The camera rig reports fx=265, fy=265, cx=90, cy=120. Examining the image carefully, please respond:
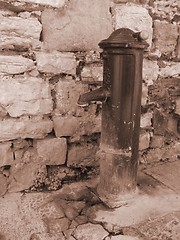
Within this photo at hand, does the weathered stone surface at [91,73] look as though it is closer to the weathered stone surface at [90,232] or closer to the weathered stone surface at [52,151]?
the weathered stone surface at [52,151]

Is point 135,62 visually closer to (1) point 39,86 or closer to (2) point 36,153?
(1) point 39,86

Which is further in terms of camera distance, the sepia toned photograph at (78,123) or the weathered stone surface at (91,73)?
the weathered stone surface at (91,73)

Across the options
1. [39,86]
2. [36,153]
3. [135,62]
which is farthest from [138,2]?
[36,153]

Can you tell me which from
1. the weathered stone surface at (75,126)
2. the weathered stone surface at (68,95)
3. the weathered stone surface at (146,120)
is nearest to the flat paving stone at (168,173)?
the weathered stone surface at (146,120)

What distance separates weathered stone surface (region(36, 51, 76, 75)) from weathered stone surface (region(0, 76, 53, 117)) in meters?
0.09

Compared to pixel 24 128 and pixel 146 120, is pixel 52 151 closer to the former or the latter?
pixel 24 128

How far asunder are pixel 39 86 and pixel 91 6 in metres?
0.62

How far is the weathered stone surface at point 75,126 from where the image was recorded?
5.78ft

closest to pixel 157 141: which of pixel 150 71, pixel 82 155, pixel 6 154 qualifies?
pixel 150 71

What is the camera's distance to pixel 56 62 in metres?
1.67

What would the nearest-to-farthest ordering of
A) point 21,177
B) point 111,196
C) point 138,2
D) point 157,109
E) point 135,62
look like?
point 135,62 → point 111,196 → point 21,177 → point 138,2 → point 157,109

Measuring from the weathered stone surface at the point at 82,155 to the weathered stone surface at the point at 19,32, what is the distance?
0.75m

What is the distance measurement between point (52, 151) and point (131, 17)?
3.61 feet

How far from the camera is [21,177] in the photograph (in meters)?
1.71
